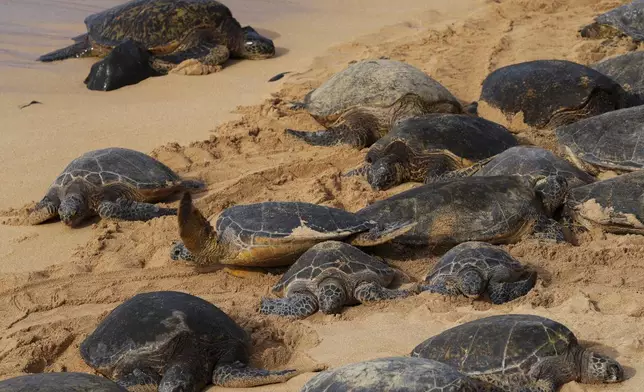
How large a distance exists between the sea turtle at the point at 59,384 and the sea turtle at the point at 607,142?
4.16 meters

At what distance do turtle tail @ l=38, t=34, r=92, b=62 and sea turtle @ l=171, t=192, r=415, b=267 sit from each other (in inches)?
226

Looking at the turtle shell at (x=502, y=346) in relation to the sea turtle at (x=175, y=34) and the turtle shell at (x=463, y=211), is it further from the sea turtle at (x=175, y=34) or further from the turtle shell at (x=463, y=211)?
the sea turtle at (x=175, y=34)

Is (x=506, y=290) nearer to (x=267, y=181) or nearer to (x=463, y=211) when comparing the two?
(x=463, y=211)

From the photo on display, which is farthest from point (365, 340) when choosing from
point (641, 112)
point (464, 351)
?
point (641, 112)

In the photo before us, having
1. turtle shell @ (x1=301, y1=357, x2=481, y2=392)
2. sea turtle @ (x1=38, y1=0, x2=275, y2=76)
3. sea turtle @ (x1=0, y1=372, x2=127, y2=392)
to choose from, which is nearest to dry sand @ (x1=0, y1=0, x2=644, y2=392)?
sea turtle @ (x1=38, y1=0, x2=275, y2=76)

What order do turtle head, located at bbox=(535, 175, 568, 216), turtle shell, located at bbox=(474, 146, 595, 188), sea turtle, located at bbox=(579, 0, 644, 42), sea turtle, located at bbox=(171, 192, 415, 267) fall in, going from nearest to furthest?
1. sea turtle, located at bbox=(171, 192, 415, 267)
2. turtle head, located at bbox=(535, 175, 568, 216)
3. turtle shell, located at bbox=(474, 146, 595, 188)
4. sea turtle, located at bbox=(579, 0, 644, 42)

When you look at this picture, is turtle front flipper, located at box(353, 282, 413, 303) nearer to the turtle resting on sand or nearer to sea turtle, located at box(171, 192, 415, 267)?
sea turtle, located at box(171, 192, 415, 267)

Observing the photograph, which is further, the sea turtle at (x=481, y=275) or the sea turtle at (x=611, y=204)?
the sea turtle at (x=611, y=204)

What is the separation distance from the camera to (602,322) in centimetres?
436

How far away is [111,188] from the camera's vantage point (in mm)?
6402

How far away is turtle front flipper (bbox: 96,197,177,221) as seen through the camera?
20.3 ft

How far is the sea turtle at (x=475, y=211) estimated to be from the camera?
215 inches

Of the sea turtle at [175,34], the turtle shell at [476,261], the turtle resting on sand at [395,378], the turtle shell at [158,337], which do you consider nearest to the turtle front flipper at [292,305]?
the turtle shell at [158,337]

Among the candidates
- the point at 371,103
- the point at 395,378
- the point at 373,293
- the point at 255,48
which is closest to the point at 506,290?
the point at 373,293
